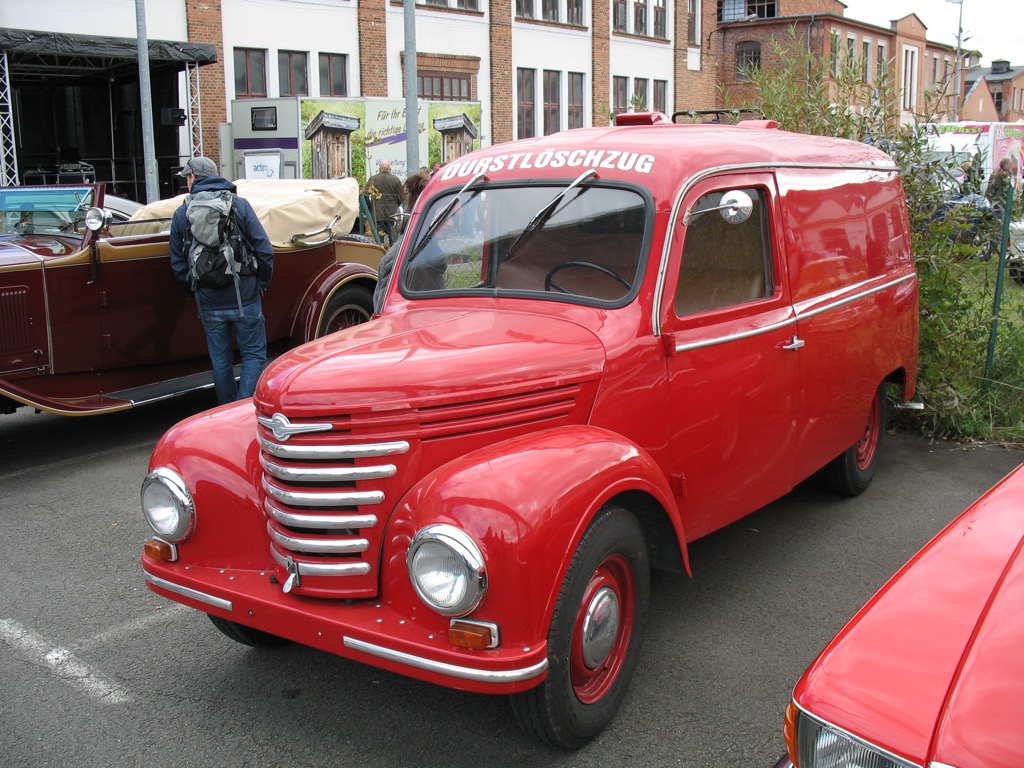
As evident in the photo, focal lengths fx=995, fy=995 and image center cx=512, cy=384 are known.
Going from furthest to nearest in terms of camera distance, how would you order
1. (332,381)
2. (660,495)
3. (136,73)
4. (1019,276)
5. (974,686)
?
(136,73)
(1019,276)
(660,495)
(332,381)
(974,686)

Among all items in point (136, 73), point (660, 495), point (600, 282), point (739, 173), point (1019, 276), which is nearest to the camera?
Result: point (660, 495)

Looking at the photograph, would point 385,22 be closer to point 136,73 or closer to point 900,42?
point 136,73

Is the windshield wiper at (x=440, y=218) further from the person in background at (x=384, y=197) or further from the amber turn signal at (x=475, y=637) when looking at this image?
the person in background at (x=384, y=197)

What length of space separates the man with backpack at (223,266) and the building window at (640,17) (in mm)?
32847

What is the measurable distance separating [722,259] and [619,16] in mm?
34494

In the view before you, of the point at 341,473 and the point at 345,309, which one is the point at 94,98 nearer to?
the point at 345,309

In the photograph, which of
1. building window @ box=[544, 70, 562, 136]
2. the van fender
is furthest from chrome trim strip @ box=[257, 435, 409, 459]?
building window @ box=[544, 70, 562, 136]

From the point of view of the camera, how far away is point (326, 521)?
3.11m

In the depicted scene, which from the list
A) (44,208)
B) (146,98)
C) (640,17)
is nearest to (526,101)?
(640,17)

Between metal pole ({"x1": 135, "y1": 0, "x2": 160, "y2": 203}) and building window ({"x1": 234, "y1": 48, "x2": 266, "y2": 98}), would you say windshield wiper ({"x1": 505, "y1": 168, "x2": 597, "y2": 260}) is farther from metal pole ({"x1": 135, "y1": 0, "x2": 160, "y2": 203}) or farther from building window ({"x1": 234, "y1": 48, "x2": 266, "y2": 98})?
building window ({"x1": 234, "y1": 48, "x2": 266, "y2": 98})

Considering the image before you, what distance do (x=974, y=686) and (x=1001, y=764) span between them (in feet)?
0.72

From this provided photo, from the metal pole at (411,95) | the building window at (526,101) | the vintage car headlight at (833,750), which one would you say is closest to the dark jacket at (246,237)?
the vintage car headlight at (833,750)

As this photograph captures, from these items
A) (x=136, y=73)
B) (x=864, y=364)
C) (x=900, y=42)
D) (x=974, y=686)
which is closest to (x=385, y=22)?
(x=136, y=73)

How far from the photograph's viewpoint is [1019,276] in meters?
7.69
